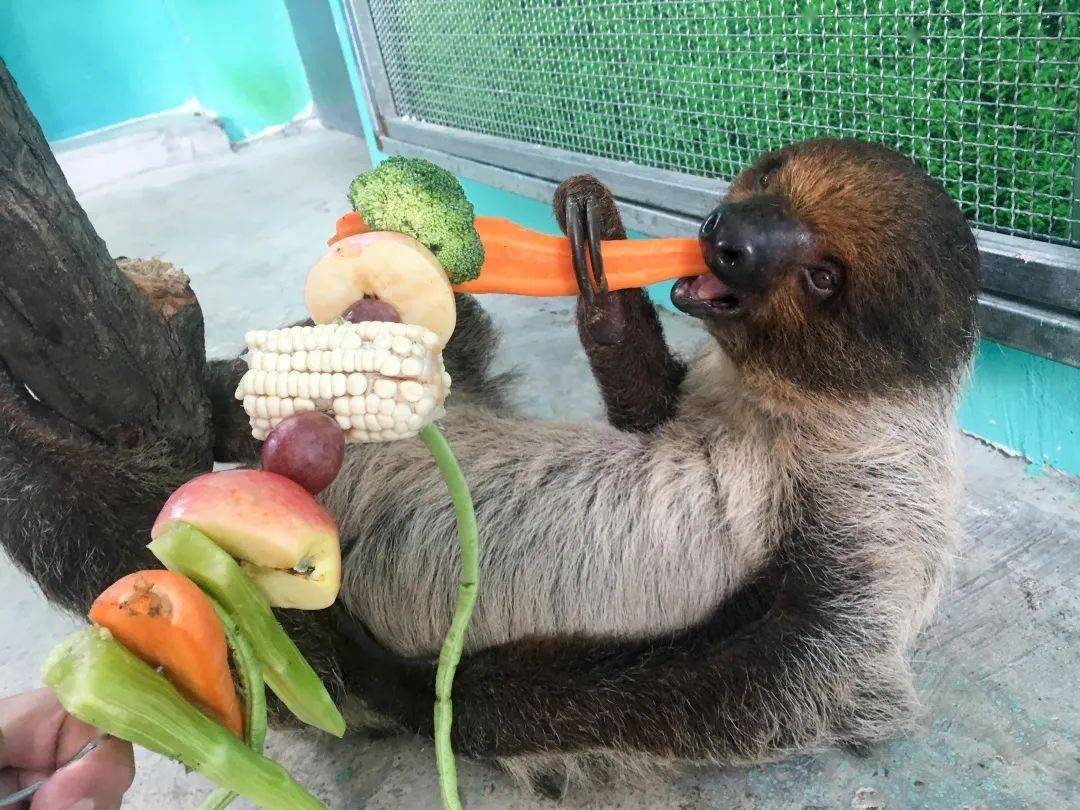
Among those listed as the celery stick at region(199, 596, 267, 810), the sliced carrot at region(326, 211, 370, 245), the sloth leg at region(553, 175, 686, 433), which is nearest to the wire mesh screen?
the sloth leg at region(553, 175, 686, 433)

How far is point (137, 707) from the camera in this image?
0.90m

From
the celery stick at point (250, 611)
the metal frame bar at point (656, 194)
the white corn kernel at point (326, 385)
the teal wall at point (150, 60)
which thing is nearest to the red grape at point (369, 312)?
the white corn kernel at point (326, 385)

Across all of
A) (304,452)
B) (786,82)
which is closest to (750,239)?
(304,452)

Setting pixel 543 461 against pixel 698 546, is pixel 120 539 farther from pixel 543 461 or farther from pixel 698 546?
pixel 698 546

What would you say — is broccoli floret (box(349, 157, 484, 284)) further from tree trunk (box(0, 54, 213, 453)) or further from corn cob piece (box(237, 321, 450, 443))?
tree trunk (box(0, 54, 213, 453))

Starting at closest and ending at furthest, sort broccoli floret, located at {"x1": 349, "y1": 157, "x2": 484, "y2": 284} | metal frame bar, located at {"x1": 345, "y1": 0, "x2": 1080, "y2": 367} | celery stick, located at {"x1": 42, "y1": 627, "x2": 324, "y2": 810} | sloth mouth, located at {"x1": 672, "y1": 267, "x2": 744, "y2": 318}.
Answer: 1. celery stick, located at {"x1": 42, "y1": 627, "x2": 324, "y2": 810}
2. broccoli floret, located at {"x1": 349, "y1": 157, "x2": 484, "y2": 284}
3. sloth mouth, located at {"x1": 672, "y1": 267, "x2": 744, "y2": 318}
4. metal frame bar, located at {"x1": 345, "y1": 0, "x2": 1080, "y2": 367}

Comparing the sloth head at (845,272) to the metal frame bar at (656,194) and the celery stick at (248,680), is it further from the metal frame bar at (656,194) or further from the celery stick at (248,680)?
the celery stick at (248,680)

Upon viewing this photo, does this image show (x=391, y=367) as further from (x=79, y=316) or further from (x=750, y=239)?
(x=750, y=239)

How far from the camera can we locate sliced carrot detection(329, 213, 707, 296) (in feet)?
6.10

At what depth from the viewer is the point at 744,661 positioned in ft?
5.78

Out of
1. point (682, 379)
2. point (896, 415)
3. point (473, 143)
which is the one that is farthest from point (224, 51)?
point (896, 415)

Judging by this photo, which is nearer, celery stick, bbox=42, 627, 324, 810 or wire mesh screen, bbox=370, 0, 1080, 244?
celery stick, bbox=42, 627, 324, 810

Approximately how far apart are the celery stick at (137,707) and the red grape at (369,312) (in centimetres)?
59

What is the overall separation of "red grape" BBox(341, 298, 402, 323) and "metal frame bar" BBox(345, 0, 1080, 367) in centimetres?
195
